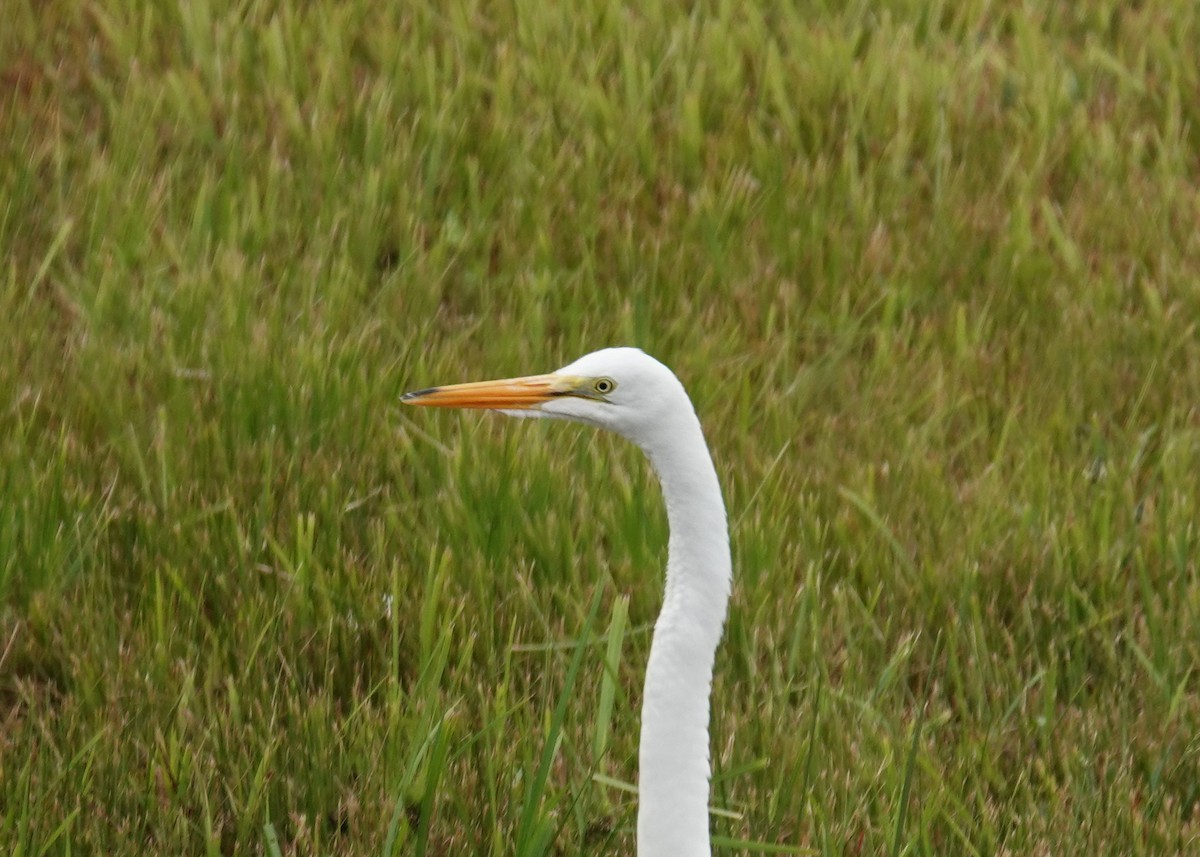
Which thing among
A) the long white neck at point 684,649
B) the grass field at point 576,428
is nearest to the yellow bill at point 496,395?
the long white neck at point 684,649

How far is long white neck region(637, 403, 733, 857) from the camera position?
2049 millimetres

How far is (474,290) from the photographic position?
4.29 metres

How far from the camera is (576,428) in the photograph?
3619 mm

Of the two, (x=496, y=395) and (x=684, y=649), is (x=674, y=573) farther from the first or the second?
(x=496, y=395)

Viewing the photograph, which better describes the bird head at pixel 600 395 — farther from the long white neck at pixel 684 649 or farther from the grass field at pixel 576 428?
the grass field at pixel 576 428

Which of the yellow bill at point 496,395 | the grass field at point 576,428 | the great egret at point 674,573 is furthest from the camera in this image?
the grass field at point 576,428

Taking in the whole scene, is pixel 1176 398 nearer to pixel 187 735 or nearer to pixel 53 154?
pixel 187 735

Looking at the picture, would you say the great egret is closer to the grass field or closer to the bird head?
the bird head

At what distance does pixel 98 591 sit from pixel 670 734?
1.43m

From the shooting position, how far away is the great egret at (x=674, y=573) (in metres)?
2.05

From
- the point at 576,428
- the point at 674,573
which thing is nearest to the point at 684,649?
the point at 674,573

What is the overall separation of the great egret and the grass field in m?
0.23

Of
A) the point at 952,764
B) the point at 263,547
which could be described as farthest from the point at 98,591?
the point at 952,764

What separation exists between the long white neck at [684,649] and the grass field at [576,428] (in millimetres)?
231
